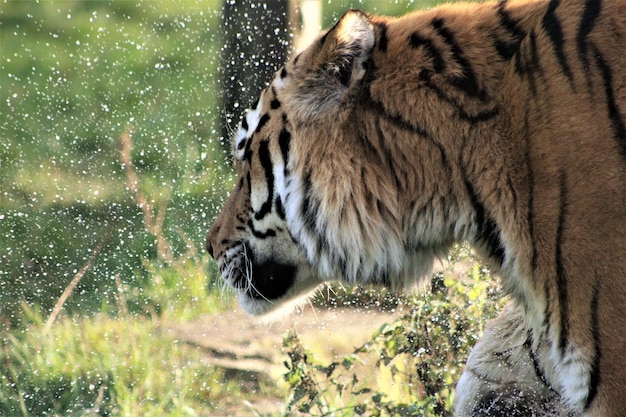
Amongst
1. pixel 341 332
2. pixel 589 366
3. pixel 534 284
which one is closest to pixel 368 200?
pixel 534 284

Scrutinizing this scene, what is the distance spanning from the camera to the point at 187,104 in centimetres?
614

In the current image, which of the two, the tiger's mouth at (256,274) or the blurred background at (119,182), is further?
the blurred background at (119,182)

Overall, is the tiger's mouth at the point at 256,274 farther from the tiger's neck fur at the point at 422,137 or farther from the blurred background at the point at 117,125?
the blurred background at the point at 117,125

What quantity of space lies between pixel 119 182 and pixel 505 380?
10.4 feet

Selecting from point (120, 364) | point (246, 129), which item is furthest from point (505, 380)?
point (120, 364)

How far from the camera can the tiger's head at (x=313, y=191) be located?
8.45 ft

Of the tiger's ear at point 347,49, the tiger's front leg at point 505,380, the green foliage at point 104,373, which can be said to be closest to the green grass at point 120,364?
the green foliage at point 104,373

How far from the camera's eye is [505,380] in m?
3.11

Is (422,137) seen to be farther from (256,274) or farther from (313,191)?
(256,274)

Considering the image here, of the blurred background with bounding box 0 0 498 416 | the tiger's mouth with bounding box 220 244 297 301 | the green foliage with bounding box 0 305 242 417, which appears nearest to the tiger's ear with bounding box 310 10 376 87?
the tiger's mouth with bounding box 220 244 297 301

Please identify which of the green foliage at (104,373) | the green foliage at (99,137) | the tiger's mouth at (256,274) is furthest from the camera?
the green foliage at (99,137)

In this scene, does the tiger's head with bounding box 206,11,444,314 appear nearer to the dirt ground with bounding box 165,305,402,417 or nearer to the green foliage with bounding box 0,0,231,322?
the dirt ground with bounding box 165,305,402,417

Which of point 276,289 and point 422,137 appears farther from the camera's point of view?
point 276,289

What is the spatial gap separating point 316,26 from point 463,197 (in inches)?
128
